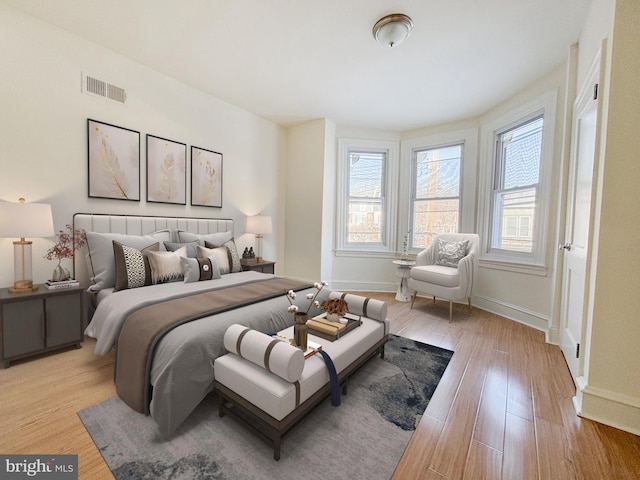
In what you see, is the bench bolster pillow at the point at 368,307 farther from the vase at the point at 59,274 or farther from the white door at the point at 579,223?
the vase at the point at 59,274

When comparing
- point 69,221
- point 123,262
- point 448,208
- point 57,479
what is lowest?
point 57,479

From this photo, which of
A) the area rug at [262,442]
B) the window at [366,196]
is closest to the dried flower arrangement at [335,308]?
the area rug at [262,442]

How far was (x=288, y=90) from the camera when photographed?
335cm

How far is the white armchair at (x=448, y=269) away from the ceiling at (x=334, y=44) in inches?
74.7

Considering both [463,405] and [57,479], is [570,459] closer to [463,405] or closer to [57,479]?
[463,405]

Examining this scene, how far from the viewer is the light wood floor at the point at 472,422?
1.25 m

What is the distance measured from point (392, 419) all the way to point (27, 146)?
347 centimetres

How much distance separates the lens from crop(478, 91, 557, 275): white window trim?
9.64 feet

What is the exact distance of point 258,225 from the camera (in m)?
3.86

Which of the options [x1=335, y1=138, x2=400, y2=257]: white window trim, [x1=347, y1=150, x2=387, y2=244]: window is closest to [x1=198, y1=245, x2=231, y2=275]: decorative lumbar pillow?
[x1=335, y1=138, x2=400, y2=257]: white window trim

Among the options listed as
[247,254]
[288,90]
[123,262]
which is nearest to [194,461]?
[123,262]

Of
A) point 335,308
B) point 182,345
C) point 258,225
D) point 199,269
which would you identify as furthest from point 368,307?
point 258,225

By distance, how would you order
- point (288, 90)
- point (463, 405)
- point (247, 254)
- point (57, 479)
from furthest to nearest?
point (247, 254) → point (288, 90) → point (463, 405) → point (57, 479)

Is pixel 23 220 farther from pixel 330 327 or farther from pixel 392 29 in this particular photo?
pixel 392 29
